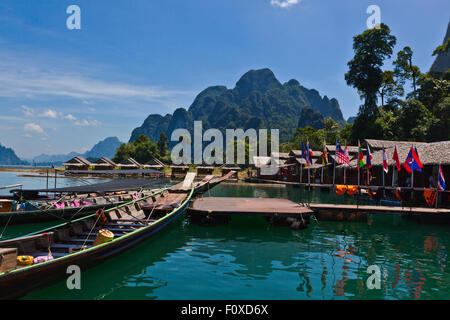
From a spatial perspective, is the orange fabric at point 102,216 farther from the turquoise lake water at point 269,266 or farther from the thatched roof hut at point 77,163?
the thatched roof hut at point 77,163

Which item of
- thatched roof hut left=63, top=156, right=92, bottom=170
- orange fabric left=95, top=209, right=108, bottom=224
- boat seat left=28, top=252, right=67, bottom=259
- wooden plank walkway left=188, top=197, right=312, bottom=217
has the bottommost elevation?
boat seat left=28, top=252, right=67, bottom=259

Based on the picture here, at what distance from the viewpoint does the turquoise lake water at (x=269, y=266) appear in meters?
8.57

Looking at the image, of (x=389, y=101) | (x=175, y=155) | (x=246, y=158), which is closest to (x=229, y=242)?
(x=389, y=101)

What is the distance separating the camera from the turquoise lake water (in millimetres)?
8570

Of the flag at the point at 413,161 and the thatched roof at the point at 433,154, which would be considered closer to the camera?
the flag at the point at 413,161

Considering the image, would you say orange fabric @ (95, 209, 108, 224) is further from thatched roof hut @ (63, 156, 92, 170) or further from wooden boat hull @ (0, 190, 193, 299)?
thatched roof hut @ (63, 156, 92, 170)

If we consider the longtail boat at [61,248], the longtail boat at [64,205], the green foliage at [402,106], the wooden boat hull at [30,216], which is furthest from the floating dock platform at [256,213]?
the green foliage at [402,106]

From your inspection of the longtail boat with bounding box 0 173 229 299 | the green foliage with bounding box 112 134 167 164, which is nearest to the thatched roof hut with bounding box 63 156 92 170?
the green foliage with bounding box 112 134 167 164

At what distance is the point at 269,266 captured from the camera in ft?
35.4

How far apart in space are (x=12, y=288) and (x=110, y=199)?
54.7 ft

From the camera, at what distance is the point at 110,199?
23.2m

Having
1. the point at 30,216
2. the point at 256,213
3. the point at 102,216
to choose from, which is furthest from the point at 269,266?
the point at 30,216
